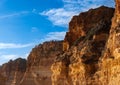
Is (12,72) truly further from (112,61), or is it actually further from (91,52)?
(112,61)

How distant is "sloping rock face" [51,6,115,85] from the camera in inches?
1219

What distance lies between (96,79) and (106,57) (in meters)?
2.96

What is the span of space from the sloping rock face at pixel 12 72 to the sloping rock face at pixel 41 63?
456cm

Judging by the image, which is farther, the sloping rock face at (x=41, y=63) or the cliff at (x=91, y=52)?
the sloping rock face at (x=41, y=63)

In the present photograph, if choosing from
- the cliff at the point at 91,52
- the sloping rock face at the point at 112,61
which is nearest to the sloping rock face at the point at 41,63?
the cliff at the point at 91,52

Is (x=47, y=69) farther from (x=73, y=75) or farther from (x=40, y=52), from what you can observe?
(x=73, y=75)

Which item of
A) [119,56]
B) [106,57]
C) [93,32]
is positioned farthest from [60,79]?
[119,56]

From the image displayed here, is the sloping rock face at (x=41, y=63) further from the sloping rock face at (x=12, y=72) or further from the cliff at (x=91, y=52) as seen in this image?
the cliff at (x=91, y=52)

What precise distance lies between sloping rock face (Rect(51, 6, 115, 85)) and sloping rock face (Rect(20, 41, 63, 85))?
36.3 meters

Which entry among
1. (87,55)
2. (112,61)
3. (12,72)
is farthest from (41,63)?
(112,61)

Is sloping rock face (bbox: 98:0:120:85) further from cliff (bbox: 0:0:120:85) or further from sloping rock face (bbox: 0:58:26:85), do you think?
sloping rock face (bbox: 0:58:26:85)

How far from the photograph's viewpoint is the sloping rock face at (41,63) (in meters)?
78.1

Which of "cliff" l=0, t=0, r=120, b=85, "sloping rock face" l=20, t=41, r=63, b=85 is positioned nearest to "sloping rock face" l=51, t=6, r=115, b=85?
"cliff" l=0, t=0, r=120, b=85

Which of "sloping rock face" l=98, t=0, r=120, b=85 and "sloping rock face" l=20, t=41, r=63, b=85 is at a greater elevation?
"sloping rock face" l=20, t=41, r=63, b=85
